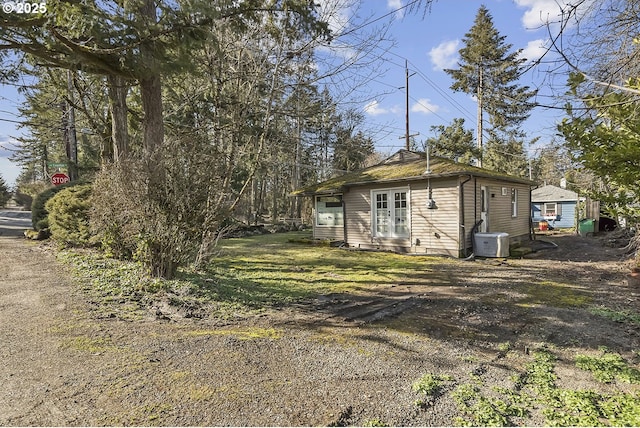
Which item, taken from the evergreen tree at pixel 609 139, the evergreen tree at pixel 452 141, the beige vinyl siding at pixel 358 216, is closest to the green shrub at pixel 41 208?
the beige vinyl siding at pixel 358 216

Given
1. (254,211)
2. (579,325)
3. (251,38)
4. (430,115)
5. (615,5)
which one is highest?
(430,115)

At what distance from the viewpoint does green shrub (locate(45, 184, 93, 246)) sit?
893cm

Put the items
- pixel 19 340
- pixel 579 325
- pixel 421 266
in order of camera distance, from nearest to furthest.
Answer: pixel 19 340 < pixel 579 325 < pixel 421 266

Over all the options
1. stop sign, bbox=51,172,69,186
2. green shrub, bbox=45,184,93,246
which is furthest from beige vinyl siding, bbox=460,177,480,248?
stop sign, bbox=51,172,69,186

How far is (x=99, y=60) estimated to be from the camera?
5695mm

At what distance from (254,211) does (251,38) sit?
1873 cm

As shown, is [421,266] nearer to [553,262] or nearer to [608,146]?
[553,262]

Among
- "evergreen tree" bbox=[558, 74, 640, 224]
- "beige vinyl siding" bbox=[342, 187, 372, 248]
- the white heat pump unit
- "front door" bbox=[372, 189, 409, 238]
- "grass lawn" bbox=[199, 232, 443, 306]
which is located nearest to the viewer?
"evergreen tree" bbox=[558, 74, 640, 224]

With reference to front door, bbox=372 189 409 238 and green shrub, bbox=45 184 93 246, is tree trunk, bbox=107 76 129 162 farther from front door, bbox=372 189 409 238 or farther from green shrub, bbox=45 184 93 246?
front door, bbox=372 189 409 238

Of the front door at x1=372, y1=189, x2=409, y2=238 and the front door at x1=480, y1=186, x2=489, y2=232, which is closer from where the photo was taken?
the front door at x1=480, y1=186, x2=489, y2=232

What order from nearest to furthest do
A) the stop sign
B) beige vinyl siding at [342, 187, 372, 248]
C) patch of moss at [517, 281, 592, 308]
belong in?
patch of moss at [517, 281, 592, 308]
the stop sign
beige vinyl siding at [342, 187, 372, 248]

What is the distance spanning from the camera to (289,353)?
3451 mm

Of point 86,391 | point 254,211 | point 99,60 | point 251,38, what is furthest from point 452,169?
point 254,211

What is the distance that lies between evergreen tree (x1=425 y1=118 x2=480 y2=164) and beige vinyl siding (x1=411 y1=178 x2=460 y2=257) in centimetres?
1569
